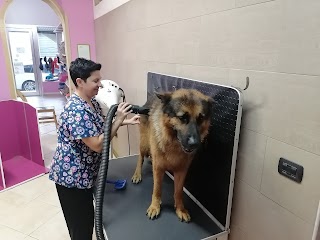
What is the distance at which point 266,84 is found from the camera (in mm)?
1019

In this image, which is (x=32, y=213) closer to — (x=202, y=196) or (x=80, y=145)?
(x=80, y=145)

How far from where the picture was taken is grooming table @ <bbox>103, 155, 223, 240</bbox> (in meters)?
1.16

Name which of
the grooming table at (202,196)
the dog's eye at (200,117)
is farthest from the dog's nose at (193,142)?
the grooming table at (202,196)

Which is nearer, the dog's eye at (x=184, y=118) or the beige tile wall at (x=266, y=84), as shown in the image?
the beige tile wall at (x=266, y=84)

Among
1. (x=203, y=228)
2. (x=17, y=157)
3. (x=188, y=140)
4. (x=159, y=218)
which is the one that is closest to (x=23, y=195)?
(x=17, y=157)

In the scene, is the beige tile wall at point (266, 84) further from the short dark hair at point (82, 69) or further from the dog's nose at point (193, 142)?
the short dark hair at point (82, 69)

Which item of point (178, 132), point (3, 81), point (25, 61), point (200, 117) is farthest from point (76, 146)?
point (25, 61)

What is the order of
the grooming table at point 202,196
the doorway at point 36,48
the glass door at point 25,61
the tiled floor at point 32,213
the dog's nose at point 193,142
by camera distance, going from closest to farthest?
the dog's nose at point 193,142 < the grooming table at point 202,196 < the tiled floor at point 32,213 < the doorway at point 36,48 < the glass door at point 25,61

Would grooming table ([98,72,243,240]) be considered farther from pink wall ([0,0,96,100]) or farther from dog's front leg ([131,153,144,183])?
pink wall ([0,0,96,100])

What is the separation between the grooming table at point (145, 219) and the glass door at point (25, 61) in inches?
337

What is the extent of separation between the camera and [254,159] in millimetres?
1125

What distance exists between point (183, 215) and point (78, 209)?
0.64 metres

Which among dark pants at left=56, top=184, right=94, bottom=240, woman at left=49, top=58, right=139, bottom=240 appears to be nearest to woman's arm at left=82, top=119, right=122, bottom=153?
woman at left=49, top=58, right=139, bottom=240

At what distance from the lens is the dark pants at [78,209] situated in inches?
54.9
